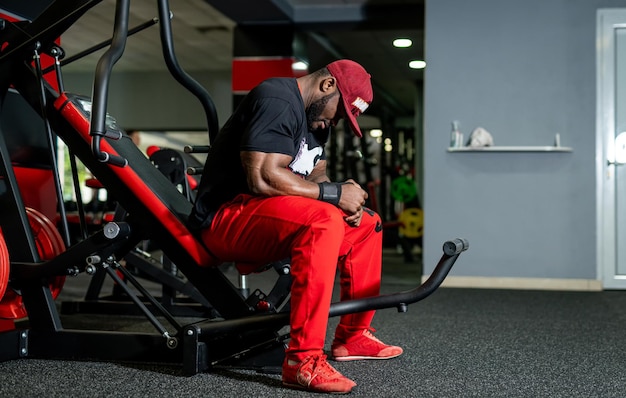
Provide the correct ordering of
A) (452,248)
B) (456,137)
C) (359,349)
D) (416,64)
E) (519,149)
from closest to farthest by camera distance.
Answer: (452,248) < (359,349) < (519,149) < (456,137) < (416,64)

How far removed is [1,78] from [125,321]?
127cm

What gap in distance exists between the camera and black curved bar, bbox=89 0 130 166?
6.04 ft

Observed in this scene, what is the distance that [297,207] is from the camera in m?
1.92

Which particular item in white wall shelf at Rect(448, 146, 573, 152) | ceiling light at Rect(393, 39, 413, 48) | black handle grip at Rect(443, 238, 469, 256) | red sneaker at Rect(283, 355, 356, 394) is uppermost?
ceiling light at Rect(393, 39, 413, 48)

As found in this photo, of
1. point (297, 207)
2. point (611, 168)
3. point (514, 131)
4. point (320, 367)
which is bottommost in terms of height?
point (320, 367)

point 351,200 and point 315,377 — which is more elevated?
point 351,200

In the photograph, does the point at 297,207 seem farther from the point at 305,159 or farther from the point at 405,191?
the point at 405,191

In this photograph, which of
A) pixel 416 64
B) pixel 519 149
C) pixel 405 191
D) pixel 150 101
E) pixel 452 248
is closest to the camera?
pixel 452 248

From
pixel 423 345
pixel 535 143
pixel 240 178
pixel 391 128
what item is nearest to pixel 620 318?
pixel 423 345

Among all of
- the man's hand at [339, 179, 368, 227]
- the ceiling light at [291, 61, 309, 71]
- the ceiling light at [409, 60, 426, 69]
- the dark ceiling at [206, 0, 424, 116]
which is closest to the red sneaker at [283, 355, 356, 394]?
the man's hand at [339, 179, 368, 227]

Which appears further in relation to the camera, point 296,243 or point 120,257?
point 120,257

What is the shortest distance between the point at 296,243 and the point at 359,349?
0.63m

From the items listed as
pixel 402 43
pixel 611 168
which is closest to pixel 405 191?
pixel 402 43

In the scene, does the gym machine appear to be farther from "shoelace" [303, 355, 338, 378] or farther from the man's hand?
the man's hand
